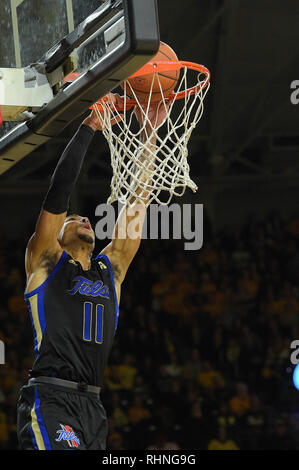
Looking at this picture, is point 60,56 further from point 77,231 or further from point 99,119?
point 77,231

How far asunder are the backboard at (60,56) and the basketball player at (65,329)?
13.9 inches

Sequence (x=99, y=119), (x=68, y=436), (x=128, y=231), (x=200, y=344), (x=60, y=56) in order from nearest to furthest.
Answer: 1. (x=60, y=56)
2. (x=68, y=436)
3. (x=99, y=119)
4. (x=128, y=231)
5. (x=200, y=344)

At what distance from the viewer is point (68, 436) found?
12.1 ft

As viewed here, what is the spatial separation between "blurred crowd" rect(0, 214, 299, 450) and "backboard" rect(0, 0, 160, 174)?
5526 millimetres

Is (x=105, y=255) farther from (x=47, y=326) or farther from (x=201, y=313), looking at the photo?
(x=201, y=313)

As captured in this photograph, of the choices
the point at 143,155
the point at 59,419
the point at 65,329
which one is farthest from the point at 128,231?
the point at 59,419

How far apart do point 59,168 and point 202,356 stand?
6.59m

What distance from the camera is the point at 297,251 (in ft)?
38.3

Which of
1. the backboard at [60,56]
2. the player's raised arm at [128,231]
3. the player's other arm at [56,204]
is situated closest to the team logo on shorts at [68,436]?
the player's other arm at [56,204]

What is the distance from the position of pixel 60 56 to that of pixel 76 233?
1.26 m

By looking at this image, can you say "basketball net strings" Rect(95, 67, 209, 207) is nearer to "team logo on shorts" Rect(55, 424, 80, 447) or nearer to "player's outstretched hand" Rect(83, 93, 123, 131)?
"player's outstretched hand" Rect(83, 93, 123, 131)

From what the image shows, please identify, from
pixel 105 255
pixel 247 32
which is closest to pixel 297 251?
pixel 247 32

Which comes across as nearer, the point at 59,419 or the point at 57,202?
the point at 59,419

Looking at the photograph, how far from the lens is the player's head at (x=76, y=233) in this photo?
4.39 m
